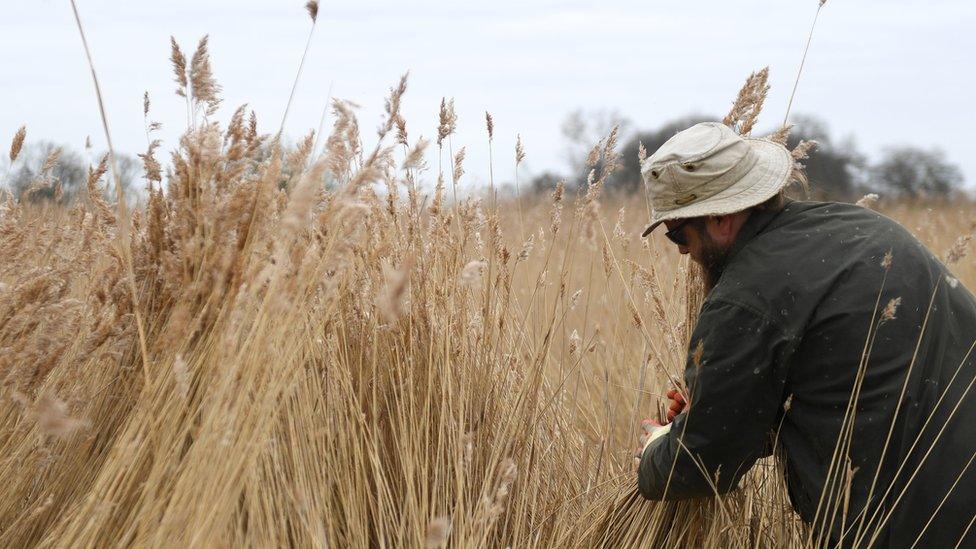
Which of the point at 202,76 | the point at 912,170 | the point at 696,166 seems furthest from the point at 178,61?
the point at 912,170

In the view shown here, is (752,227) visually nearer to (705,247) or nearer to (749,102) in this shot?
(705,247)

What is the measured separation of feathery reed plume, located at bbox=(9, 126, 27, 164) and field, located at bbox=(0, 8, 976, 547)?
0.71 ft

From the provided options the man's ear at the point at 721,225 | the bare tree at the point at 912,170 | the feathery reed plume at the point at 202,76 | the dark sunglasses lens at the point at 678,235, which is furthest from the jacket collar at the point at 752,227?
the bare tree at the point at 912,170

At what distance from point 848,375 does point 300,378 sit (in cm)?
131

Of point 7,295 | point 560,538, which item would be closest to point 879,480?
point 560,538

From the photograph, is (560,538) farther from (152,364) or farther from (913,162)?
(913,162)

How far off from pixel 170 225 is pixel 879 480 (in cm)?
174

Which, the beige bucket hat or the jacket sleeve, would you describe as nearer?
the jacket sleeve

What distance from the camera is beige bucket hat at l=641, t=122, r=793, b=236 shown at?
2.24 m

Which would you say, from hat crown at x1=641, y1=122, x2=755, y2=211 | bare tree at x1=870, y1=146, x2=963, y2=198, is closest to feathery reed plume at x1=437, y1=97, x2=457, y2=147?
hat crown at x1=641, y1=122, x2=755, y2=211

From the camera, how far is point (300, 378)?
2.28 meters

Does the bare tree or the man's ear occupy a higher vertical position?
the man's ear

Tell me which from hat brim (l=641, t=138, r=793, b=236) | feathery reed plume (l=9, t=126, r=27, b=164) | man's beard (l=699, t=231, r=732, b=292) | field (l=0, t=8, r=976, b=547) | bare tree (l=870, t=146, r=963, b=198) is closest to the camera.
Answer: field (l=0, t=8, r=976, b=547)

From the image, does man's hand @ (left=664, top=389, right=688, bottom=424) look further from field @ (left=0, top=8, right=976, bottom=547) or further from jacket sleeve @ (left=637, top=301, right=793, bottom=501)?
jacket sleeve @ (left=637, top=301, right=793, bottom=501)
